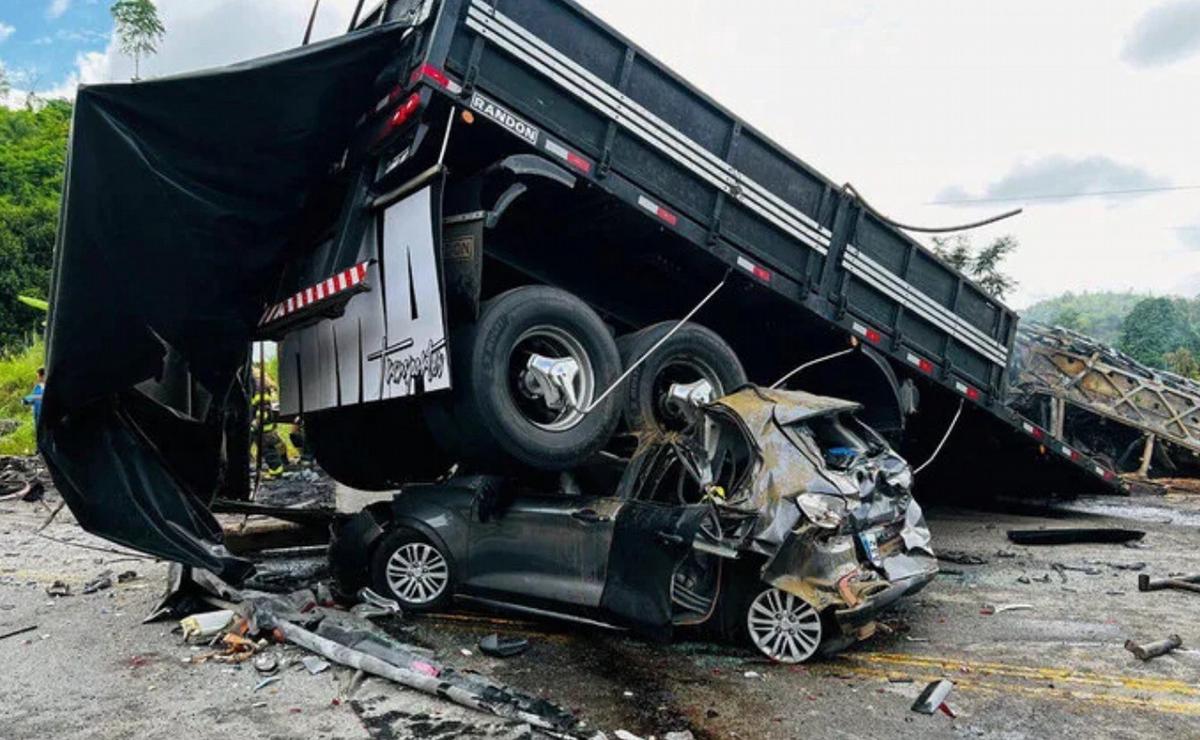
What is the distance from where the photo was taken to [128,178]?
14.7 feet

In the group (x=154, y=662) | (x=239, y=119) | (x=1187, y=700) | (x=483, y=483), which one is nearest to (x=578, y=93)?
(x=239, y=119)

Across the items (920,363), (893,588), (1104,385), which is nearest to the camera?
(893,588)

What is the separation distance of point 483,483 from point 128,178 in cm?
264

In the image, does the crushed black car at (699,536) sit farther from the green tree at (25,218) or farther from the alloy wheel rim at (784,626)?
the green tree at (25,218)

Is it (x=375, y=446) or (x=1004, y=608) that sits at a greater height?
(x=375, y=446)

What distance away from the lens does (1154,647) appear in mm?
4352

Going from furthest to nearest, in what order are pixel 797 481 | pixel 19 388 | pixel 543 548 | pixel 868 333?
pixel 19 388 → pixel 868 333 → pixel 543 548 → pixel 797 481

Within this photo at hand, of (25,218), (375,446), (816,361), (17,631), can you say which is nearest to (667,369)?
(816,361)

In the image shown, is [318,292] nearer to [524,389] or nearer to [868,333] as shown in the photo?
[524,389]

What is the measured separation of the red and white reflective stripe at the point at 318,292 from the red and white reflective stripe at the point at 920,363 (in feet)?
14.9

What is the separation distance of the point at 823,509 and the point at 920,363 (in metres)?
3.20

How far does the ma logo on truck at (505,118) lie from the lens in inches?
186

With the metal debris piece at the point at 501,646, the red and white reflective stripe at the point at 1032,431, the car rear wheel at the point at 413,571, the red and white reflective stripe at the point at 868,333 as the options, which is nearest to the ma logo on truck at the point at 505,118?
the car rear wheel at the point at 413,571

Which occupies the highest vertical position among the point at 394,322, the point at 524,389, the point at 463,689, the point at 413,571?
the point at 394,322
